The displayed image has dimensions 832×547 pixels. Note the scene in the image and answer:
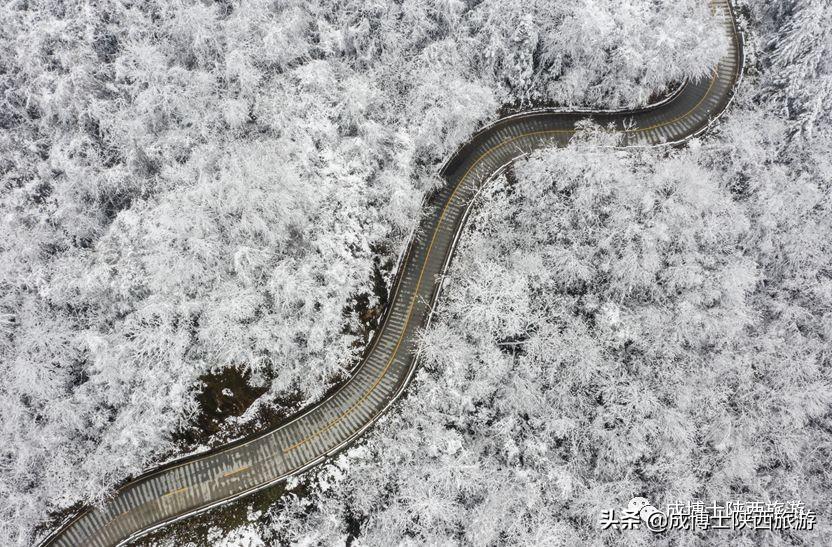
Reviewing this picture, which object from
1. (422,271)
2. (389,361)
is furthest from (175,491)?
(422,271)

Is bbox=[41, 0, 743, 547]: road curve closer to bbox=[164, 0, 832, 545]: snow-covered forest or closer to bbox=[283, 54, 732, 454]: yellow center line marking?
bbox=[283, 54, 732, 454]: yellow center line marking

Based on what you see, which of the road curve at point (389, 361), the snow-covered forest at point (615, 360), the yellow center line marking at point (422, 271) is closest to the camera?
the road curve at point (389, 361)

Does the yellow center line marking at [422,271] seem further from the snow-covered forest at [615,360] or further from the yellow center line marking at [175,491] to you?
the yellow center line marking at [175,491]

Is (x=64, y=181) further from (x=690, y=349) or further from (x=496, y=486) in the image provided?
(x=690, y=349)

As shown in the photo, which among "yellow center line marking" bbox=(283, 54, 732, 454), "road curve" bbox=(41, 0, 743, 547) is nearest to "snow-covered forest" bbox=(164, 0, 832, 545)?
"road curve" bbox=(41, 0, 743, 547)

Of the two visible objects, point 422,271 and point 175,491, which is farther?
point 422,271

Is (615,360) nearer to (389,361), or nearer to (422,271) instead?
(422,271)

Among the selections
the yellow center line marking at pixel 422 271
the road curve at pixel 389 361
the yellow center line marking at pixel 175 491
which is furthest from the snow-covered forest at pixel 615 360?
the yellow center line marking at pixel 175 491
